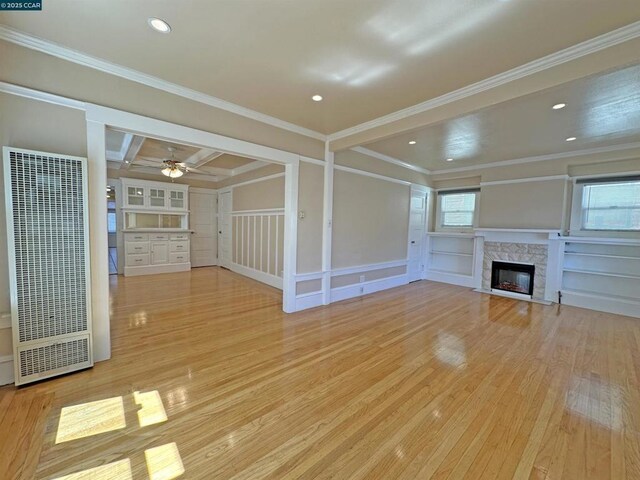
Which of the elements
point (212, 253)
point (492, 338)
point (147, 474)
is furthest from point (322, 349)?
point (212, 253)

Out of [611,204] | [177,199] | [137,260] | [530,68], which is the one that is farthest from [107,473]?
[611,204]

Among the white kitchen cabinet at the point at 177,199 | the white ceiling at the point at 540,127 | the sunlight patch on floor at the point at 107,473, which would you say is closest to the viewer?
the sunlight patch on floor at the point at 107,473

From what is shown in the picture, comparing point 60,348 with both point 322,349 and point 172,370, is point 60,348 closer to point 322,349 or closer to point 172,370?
point 172,370

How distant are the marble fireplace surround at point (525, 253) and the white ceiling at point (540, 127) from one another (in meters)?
1.56

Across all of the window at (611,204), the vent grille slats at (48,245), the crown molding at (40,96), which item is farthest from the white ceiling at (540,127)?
the vent grille slats at (48,245)

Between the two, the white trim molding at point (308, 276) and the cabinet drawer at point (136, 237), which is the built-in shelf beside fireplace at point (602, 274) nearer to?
the white trim molding at point (308, 276)

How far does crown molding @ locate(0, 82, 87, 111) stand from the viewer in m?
2.08

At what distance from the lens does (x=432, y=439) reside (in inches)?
67.7

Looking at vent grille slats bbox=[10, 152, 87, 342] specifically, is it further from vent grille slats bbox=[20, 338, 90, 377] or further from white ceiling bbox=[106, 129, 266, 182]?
white ceiling bbox=[106, 129, 266, 182]

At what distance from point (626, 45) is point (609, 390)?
2.80 m

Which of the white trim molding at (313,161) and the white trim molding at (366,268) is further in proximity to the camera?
the white trim molding at (366,268)

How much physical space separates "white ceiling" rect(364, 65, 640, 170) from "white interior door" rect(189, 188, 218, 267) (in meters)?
5.44

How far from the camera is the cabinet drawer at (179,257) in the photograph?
7094mm

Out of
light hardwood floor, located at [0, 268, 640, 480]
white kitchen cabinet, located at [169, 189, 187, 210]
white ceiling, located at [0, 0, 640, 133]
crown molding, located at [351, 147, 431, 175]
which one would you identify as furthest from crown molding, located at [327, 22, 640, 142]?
white kitchen cabinet, located at [169, 189, 187, 210]
